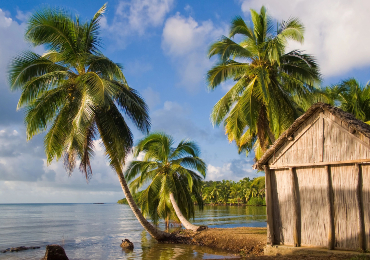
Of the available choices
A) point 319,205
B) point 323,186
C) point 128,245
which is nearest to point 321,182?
point 323,186

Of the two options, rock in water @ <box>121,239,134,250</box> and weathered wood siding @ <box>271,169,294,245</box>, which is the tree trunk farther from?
weathered wood siding @ <box>271,169,294,245</box>

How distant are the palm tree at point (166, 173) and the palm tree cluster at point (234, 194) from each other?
171ft

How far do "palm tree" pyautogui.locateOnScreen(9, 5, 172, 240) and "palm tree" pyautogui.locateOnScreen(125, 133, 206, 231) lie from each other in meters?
5.51

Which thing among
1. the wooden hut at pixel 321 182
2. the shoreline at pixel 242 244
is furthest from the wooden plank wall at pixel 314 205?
the shoreline at pixel 242 244

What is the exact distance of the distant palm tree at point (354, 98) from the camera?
19.0m

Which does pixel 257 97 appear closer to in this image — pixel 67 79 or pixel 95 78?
pixel 95 78

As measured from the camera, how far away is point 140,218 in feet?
48.1

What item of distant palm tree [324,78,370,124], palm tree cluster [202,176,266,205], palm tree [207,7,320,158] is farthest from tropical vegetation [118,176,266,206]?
palm tree [207,7,320,158]

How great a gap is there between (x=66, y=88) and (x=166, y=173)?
28.8ft

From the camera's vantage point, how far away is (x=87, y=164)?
47.4 ft

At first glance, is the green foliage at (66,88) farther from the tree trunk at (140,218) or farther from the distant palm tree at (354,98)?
the distant palm tree at (354,98)

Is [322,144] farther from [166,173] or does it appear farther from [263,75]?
[166,173]

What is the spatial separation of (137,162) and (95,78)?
8.59 meters

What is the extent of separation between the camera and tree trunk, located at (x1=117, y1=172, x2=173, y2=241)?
1423 centimetres
